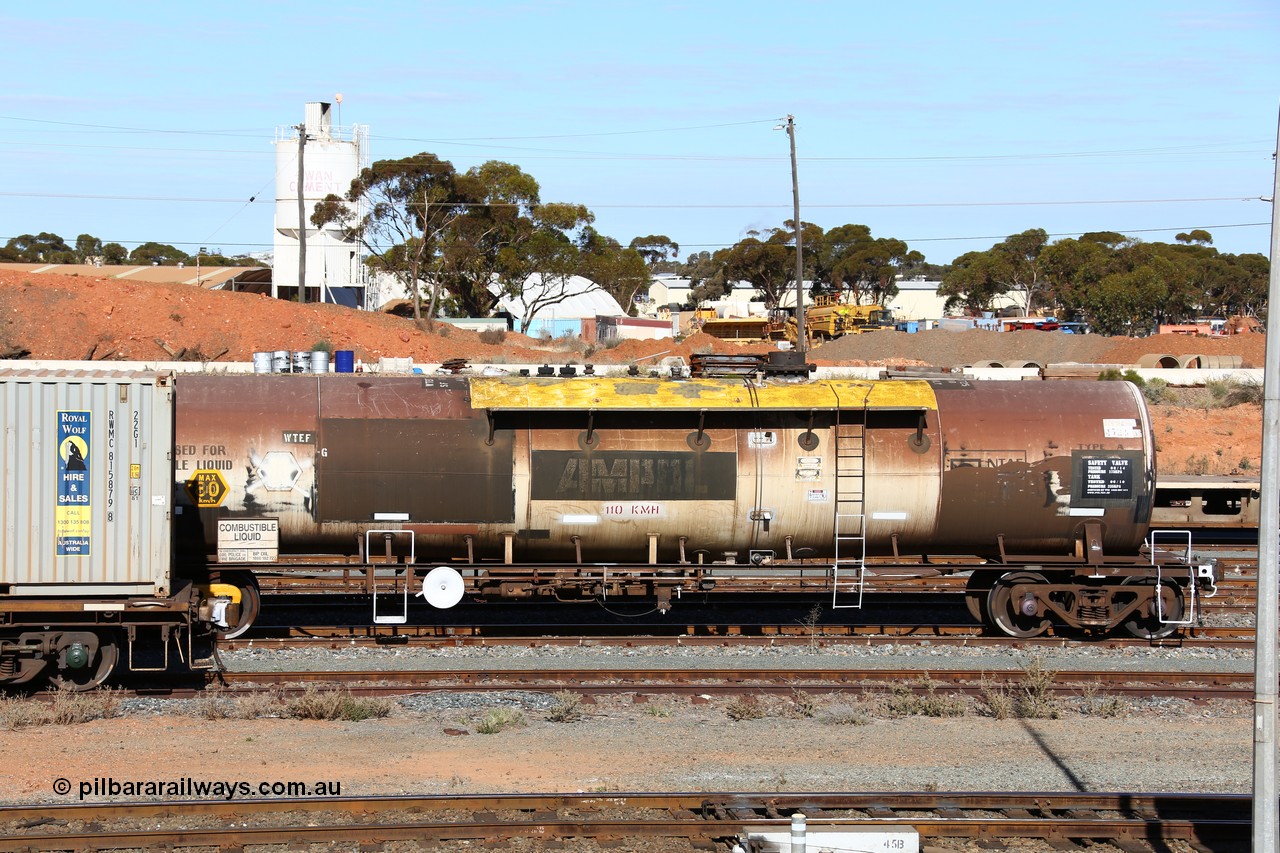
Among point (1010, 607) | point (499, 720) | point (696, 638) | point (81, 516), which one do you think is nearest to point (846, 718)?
point (499, 720)

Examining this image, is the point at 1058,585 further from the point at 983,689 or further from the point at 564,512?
the point at 564,512

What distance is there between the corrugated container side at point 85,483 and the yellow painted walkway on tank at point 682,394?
14.9 feet

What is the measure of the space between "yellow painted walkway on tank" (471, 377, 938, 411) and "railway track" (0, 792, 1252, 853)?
7.16 metres

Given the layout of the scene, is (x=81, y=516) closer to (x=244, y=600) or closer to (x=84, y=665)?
(x=84, y=665)

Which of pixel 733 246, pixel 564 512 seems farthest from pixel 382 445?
pixel 733 246

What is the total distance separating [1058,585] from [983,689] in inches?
146

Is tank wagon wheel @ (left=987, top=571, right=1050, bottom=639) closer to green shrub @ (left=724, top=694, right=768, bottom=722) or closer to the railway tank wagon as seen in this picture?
the railway tank wagon

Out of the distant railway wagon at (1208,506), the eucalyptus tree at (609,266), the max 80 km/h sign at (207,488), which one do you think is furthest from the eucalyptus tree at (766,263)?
the max 80 km/h sign at (207,488)

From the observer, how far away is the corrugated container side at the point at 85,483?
45.3ft

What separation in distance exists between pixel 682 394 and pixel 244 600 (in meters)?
7.00

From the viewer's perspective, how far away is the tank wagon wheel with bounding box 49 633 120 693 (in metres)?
14.1

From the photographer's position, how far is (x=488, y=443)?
1664cm

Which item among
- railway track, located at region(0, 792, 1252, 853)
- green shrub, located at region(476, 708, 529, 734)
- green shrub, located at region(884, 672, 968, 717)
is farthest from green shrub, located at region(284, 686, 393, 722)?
green shrub, located at region(884, 672, 968, 717)

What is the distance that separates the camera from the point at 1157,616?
57.7 feet
